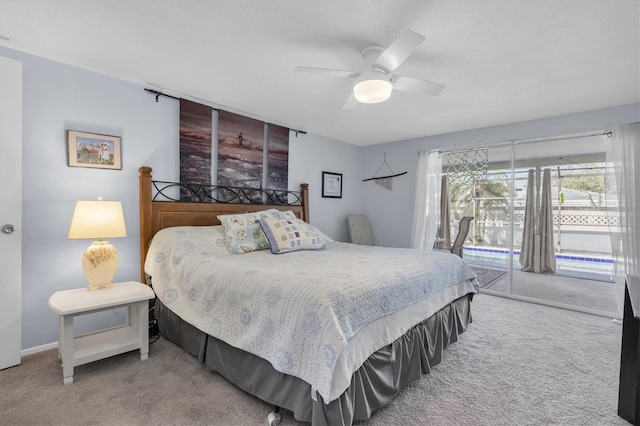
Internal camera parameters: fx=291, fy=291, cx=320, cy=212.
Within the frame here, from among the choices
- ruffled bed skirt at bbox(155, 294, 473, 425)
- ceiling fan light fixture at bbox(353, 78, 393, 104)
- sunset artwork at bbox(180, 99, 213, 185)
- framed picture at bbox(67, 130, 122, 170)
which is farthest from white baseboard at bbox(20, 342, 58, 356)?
ceiling fan light fixture at bbox(353, 78, 393, 104)

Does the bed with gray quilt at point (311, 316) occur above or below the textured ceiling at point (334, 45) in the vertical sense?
Result: below

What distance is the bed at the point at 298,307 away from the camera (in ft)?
4.54

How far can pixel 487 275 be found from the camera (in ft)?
16.3

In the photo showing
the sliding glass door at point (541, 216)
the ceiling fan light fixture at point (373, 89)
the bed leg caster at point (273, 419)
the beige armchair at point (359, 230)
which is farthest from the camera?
the beige armchair at point (359, 230)

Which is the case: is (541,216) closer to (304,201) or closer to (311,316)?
(304,201)

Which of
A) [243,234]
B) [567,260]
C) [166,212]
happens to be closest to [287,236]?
[243,234]

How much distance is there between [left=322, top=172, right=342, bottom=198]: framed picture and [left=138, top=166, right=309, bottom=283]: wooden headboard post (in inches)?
58.1

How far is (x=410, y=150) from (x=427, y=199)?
0.92m

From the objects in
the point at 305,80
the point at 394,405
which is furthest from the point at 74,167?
the point at 394,405

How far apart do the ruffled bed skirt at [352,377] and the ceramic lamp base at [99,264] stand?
0.58m

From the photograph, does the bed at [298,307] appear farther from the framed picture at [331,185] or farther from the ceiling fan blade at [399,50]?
the framed picture at [331,185]

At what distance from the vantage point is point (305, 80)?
8.88 ft

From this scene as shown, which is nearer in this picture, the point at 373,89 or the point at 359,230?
the point at 373,89

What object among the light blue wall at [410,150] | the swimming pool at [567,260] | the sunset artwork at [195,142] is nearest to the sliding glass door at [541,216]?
the swimming pool at [567,260]
